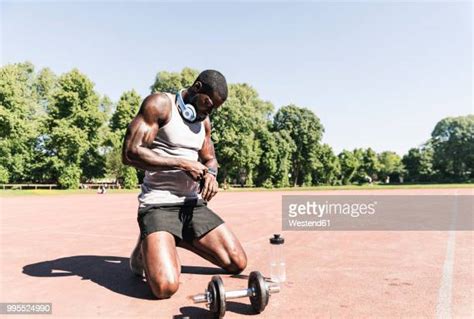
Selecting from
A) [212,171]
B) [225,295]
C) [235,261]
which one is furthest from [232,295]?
[212,171]

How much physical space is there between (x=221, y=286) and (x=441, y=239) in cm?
655

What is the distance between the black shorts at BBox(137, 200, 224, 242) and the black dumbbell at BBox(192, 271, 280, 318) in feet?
3.43

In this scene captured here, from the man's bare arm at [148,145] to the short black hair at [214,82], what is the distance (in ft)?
1.76

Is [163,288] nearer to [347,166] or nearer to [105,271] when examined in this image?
[105,271]

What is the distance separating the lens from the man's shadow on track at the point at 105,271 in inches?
171

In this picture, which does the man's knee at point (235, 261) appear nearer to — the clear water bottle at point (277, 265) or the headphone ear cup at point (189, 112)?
the clear water bottle at point (277, 265)

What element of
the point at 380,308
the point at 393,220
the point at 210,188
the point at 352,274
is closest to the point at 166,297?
the point at 210,188

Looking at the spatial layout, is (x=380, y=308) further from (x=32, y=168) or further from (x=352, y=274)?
(x=32, y=168)

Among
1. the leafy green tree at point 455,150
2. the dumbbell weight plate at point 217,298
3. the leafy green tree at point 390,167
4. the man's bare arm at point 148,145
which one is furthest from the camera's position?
the leafy green tree at point 390,167

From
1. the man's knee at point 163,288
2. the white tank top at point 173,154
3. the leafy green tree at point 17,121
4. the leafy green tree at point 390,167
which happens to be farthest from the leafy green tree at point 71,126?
the leafy green tree at point 390,167

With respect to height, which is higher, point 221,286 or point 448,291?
point 221,286

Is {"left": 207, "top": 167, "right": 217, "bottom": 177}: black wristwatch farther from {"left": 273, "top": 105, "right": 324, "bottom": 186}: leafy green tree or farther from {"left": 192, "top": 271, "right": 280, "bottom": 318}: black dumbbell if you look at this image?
{"left": 273, "top": 105, "right": 324, "bottom": 186}: leafy green tree

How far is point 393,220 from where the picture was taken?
37.5 feet

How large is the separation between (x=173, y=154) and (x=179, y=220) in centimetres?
78
